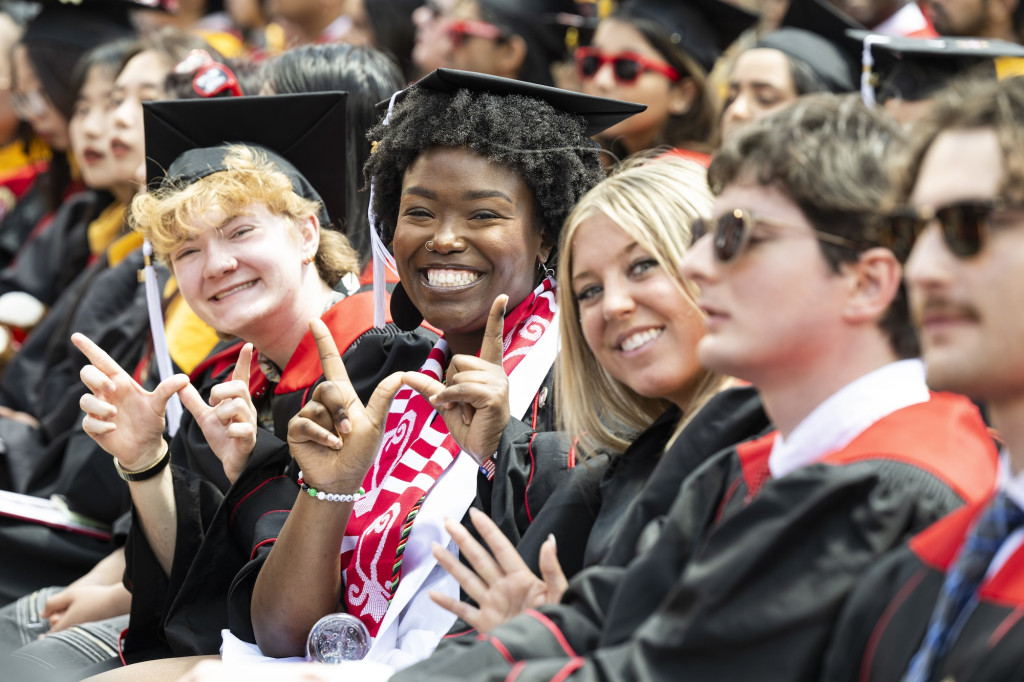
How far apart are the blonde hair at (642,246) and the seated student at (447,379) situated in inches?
5.9

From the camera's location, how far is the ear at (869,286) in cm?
173

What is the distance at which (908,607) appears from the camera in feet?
4.98

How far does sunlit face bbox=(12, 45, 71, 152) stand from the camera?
6.16m

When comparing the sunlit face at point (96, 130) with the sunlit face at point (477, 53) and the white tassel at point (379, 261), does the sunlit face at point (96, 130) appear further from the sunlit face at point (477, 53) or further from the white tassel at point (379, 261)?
the white tassel at point (379, 261)

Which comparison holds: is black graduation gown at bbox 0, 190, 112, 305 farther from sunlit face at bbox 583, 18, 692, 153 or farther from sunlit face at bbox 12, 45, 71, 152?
sunlit face at bbox 583, 18, 692, 153

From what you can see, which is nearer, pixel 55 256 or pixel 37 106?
pixel 55 256

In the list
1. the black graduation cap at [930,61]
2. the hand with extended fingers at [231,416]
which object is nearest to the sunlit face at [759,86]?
the black graduation cap at [930,61]

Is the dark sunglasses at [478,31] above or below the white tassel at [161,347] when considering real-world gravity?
above

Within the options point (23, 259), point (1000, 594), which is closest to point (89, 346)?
point (1000, 594)

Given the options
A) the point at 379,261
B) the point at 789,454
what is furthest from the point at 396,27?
the point at 789,454

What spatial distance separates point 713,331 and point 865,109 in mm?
416

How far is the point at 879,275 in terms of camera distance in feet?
5.68

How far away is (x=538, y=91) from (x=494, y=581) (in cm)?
129

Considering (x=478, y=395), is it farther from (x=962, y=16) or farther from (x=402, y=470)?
(x=962, y=16)
